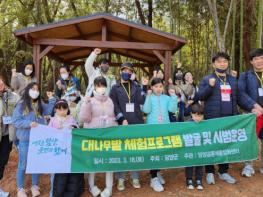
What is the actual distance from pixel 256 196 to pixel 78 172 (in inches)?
115

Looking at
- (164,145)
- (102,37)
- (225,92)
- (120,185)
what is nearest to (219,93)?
(225,92)

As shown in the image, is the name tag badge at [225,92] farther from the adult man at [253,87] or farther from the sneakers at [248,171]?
the sneakers at [248,171]

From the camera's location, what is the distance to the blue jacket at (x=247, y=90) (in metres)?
5.91

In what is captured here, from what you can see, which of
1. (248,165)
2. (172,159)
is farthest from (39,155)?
(248,165)

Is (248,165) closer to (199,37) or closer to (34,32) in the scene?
(34,32)

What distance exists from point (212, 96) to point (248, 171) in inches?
63.8

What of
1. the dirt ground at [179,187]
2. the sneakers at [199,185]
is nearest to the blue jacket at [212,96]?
the sneakers at [199,185]

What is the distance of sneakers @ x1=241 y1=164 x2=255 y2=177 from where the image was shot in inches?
245

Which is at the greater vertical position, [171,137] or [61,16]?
[61,16]

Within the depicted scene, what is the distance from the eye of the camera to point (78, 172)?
5.46 metres

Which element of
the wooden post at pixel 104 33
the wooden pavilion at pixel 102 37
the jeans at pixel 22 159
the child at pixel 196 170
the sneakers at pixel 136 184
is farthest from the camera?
the wooden post at pixel 104 33

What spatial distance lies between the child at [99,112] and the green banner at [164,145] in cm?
14

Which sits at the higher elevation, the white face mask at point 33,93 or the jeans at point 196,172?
the white face mask at point 33,93

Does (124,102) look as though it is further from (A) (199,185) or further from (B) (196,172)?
(A) (199,185)
